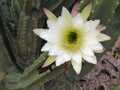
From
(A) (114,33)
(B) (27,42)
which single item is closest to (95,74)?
(A) (114,33)

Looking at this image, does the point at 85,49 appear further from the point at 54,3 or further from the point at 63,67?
the point at 54,3

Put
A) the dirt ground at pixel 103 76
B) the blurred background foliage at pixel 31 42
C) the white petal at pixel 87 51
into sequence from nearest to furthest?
the white petal at pixel 87 51 → the blurred background foliage at pixel 31 42 → the dirt ground at pixel 103 76

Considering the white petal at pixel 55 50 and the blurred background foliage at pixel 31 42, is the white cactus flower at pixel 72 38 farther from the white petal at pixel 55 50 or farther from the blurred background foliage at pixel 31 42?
the blurred background foliage at pixel 31 42

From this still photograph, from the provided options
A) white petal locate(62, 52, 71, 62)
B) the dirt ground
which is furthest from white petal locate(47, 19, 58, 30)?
the dirt ground

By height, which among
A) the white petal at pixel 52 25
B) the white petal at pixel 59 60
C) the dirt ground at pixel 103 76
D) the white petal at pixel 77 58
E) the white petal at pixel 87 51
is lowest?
the dirt ground at pixel 103 76

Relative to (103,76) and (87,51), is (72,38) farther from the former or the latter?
(103,76)

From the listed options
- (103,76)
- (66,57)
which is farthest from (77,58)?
(103,76)

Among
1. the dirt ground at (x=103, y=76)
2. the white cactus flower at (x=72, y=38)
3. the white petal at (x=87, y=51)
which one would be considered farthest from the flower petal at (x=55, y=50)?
the dirt ground at (x=103, y=76)
